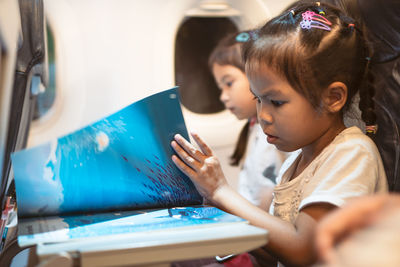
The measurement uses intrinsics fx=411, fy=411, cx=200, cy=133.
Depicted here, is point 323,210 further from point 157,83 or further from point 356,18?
point 157,83

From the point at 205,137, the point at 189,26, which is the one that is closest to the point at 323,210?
the point at 205,137

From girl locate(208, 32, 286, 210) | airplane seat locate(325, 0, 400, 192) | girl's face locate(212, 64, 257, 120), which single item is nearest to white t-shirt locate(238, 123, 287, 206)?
girl locate(208, 32, 286, 210)

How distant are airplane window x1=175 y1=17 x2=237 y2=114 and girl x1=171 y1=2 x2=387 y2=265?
1.39 metres

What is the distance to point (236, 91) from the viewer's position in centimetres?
174

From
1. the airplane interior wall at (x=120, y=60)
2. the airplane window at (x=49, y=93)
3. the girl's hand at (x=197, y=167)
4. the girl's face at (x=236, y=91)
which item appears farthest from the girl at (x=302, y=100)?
the airplane window at (x=49, y=93)

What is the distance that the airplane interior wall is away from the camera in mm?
2170

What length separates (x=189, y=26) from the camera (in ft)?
7.32

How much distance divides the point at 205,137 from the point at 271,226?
1.48 metres

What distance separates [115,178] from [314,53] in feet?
1.46

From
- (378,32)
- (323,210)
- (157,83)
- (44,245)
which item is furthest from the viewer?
(157,83)

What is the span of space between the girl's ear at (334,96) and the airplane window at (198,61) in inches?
57.0

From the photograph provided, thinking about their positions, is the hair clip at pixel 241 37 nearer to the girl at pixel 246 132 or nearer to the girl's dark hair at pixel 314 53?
the girl at pixel 246 132

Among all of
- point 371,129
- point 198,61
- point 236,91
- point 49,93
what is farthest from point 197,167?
point 49,93

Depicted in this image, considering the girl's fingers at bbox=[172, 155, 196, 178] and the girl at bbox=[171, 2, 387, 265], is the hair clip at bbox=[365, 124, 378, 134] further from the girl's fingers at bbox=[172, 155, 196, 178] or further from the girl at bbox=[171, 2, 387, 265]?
A: the girl's fingers at bbox=[172, 155, 196, 178]
